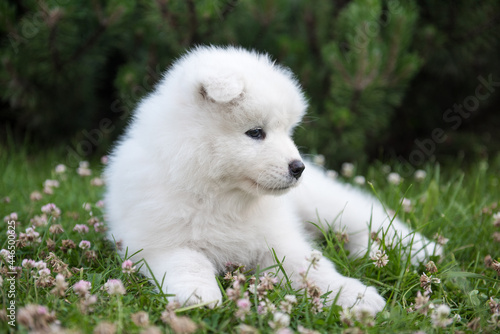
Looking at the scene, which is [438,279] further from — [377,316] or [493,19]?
[493,19]

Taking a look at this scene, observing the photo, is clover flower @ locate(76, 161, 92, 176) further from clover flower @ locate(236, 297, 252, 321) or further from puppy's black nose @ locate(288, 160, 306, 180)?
clover flower @ locate(236, 297, 252, 321)

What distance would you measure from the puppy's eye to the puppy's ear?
7.7 inches

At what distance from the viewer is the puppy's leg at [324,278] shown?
7.81 feet

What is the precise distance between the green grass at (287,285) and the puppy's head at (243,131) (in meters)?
0.49

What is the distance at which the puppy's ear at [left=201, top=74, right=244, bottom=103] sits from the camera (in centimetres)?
233

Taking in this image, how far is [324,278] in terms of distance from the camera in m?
2.51

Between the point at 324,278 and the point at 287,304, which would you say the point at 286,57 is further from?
the point at 287,304

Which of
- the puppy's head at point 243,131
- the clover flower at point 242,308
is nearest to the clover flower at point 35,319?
the clover flower at point 242,308

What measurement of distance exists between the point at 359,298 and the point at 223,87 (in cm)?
111

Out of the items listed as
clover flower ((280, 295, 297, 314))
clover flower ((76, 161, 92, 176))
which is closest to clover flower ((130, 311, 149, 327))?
clover flower ((280, 295, 297, 314))

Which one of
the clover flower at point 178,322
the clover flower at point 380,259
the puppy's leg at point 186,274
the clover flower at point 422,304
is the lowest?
the clover flower at point 178,322

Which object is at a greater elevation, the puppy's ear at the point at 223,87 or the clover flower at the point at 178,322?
the puppy's ear at the point at 223,87

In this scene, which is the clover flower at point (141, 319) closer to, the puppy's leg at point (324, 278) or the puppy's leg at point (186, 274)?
the puppy's leg at point (186, 274)

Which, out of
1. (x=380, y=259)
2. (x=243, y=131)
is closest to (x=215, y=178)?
(x=243, y=131)
